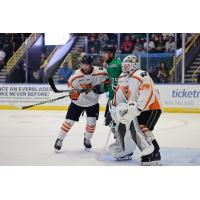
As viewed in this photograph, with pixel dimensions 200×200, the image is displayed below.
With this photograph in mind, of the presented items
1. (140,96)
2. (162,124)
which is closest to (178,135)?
→ (162,124)

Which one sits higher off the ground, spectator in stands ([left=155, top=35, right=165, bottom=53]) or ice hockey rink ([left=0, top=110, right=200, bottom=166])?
spectator in stands ([left=155, top=35, right=165, bottom=53])

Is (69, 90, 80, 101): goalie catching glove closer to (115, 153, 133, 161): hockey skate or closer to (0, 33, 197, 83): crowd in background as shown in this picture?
(115, 153, 133, 161): hockey skate

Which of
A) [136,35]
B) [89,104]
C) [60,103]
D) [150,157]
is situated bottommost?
[60,103]

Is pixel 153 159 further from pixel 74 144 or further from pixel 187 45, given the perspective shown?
pixel 187 45

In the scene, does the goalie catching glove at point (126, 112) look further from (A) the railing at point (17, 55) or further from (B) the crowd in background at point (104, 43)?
(A) the railing at point (17, 55)

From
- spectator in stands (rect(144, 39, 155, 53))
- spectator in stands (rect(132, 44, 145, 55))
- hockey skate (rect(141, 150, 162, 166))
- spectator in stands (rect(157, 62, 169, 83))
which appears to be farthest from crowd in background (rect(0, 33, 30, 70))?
hockey skate (rect(141, 150, 162, 166))

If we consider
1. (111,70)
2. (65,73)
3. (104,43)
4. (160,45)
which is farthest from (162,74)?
(111,70)

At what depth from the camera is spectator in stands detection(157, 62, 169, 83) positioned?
8516mm

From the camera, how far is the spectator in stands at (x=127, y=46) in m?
8.99

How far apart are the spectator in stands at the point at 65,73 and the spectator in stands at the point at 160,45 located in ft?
6.55

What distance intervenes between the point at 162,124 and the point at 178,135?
1.19 metres

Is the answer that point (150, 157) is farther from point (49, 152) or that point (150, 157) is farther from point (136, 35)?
point (136, 35)

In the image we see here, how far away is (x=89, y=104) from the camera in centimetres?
401

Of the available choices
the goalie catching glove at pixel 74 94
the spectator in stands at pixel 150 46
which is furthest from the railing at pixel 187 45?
the goalie catching glove at pixel 74 94
